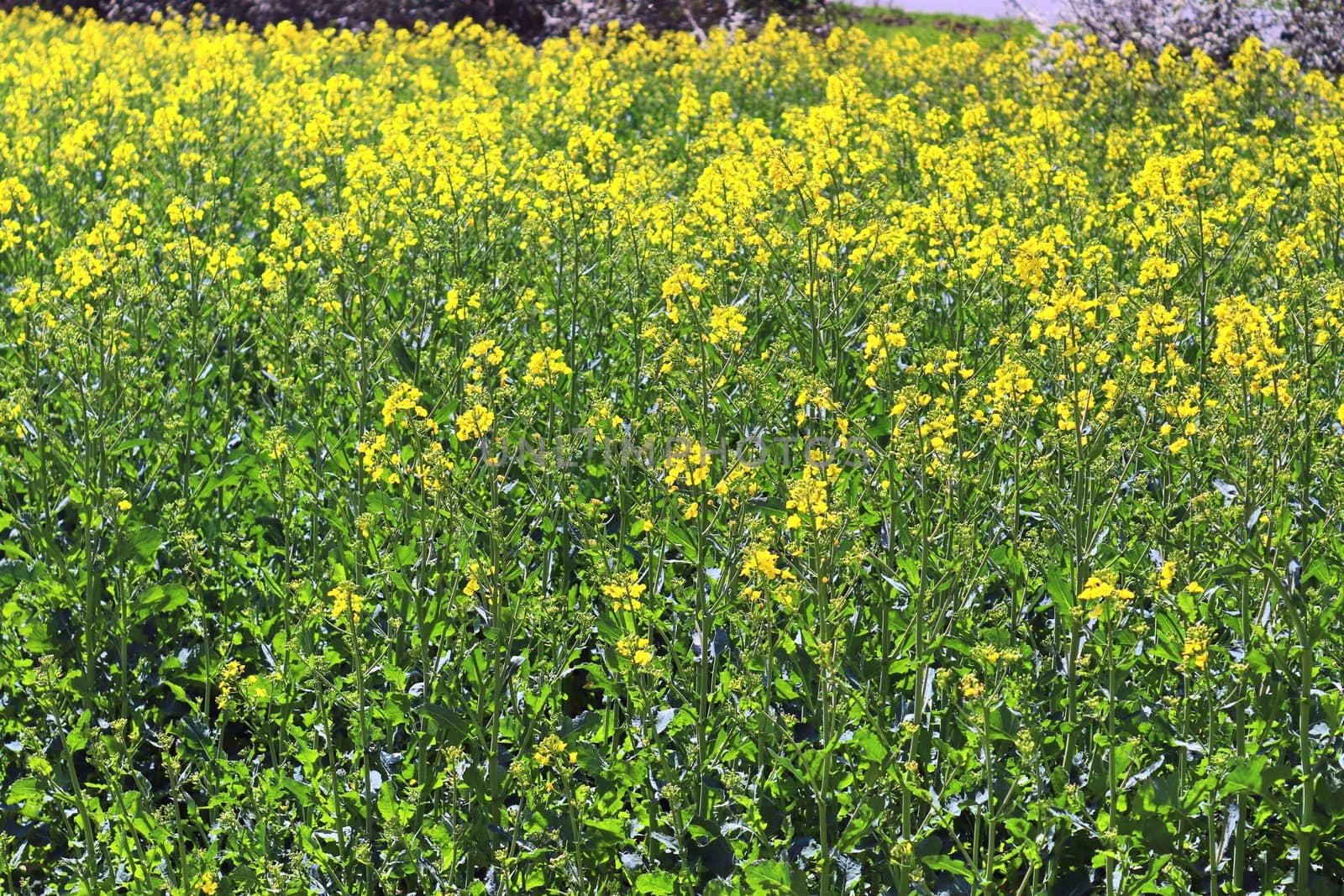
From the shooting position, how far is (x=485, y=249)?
502cm

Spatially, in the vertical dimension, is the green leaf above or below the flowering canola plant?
below

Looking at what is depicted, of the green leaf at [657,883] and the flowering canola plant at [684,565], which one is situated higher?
the flowering canola plant at [684,565]

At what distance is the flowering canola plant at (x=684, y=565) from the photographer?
292 cm

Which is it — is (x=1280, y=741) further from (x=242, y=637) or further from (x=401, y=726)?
(x=242, y=637)

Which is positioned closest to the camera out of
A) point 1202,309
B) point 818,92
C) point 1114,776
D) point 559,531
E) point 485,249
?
point 1114,776

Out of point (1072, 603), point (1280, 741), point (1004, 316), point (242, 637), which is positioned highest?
point (1004, 316)

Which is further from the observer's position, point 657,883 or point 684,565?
point 684,565

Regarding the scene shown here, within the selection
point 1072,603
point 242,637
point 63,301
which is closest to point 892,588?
point 1072,603

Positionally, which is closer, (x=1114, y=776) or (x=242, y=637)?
(x=1114, y=776)

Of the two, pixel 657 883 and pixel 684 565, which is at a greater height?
pixel 684 565

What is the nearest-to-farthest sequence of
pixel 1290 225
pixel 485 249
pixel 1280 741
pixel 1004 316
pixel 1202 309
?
pixel 1280 741, pixel 1202 309, pixel 1004 316, pixel 485 249, pixel 1290 225

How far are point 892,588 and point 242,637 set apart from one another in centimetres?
192

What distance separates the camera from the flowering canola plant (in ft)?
9.59

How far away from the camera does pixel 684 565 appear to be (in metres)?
3.87
